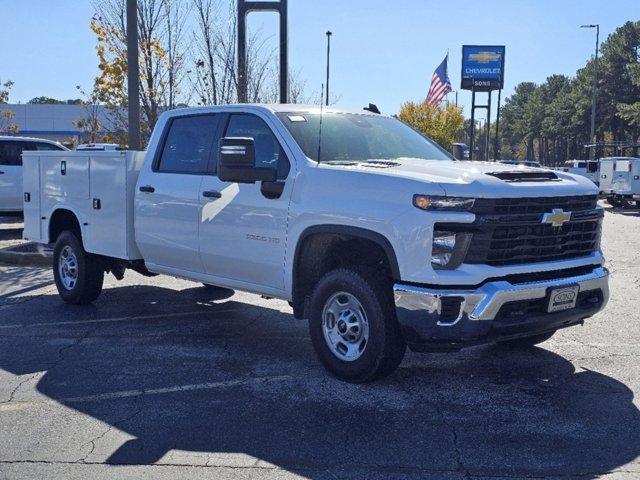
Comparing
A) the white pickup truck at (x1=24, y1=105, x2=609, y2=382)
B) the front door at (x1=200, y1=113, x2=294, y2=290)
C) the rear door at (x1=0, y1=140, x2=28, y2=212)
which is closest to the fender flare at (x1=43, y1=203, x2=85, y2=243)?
the white pickup truck at (x1=24, y1=105, x2=609, y2=382)

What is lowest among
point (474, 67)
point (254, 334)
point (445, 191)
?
point (254, 334)

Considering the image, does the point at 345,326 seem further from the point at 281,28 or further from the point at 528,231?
the point at 281,28

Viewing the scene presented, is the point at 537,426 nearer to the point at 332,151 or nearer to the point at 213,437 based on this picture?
the point at 213,437

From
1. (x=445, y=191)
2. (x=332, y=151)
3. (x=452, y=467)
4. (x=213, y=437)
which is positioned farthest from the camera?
(x=332, y=151)

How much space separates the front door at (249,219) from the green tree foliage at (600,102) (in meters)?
45.2

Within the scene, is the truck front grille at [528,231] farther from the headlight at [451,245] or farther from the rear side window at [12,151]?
the rear side window at [12,151]

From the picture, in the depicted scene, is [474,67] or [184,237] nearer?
[184,237]

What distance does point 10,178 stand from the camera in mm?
15633

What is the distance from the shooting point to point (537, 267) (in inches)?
207

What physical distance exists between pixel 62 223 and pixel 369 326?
4914mm

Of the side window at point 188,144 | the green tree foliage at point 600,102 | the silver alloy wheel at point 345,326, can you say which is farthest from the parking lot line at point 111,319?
the green tree foliage at point 600,102

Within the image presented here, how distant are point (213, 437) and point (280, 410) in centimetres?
60

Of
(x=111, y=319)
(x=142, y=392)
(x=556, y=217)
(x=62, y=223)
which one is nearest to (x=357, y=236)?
(x=556, y=217)

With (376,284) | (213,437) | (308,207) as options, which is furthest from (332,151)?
(213,437)
